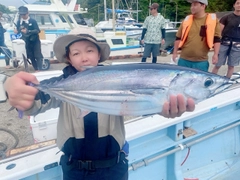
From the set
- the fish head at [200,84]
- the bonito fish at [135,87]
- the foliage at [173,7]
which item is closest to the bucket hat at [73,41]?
the bonito fish at [135,87]

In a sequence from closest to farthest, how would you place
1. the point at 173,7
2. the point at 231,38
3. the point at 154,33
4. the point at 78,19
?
the point at 231,38 → the point at 154,33 → the point at 78,19 → the point at 173,7

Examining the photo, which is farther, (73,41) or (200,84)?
(73,41)

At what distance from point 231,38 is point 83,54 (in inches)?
155

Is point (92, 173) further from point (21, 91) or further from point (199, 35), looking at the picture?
point (199, 35)

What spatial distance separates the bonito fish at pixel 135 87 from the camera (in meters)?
1.10

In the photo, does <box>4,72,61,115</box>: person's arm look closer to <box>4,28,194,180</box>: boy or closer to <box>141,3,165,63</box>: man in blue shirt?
<box>4,28,194,180</box>: boy

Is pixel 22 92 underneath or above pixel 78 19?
underneath

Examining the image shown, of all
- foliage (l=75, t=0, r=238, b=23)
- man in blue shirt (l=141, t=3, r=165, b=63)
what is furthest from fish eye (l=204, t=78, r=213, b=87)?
foliage (l=75, t=0, r=238, b=23)

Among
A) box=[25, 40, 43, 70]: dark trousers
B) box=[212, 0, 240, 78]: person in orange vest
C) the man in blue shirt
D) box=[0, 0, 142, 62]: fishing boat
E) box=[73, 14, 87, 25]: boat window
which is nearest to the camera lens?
box=[212, 0, 240, 78]: person in orange vest

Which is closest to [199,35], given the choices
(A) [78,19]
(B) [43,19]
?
(B) [43,19]

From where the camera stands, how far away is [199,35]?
3.72m

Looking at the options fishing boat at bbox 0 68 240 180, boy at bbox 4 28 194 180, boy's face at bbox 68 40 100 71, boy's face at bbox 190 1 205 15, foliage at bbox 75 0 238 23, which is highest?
foliage at bbox 75 0 238 23

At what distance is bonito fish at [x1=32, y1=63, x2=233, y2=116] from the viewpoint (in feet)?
3.61

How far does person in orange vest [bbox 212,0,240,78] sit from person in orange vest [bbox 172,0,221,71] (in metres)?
0.80
